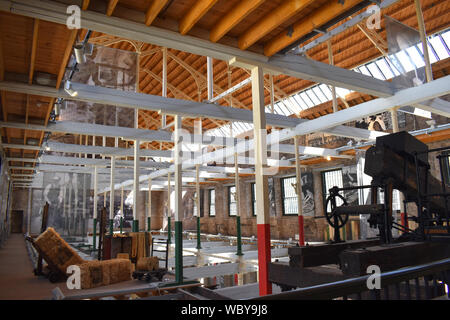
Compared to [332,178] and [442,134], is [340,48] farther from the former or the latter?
[332,178]

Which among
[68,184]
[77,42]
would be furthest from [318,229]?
[77,42]

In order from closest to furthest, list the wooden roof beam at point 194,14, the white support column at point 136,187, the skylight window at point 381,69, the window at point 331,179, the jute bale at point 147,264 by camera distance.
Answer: the wooden roof beam at point 194,14, the jute bale at point 147,264, the skylight window at point 381,69, the white support column at point 136,187, the window at point 331,179

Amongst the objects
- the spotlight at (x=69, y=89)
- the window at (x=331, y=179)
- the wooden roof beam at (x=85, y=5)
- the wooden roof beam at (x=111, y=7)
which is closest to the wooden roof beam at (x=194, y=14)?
the wooden roof beam at (x=111, y=7)

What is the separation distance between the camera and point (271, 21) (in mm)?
5504

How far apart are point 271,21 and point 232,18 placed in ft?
2.18

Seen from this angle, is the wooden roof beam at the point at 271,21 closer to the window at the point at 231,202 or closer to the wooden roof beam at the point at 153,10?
the wooden roof beam at the point at 153,10

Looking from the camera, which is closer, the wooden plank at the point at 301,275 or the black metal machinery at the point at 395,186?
the wooden plank at the point at 301,275

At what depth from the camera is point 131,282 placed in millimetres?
8422

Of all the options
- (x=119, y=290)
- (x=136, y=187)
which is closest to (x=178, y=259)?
(x=119, y=290)

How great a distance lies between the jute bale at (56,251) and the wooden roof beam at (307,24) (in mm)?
7082

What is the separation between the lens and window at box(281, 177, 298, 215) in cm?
2302

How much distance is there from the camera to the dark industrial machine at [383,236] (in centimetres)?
389

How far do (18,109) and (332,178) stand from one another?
55.7ft

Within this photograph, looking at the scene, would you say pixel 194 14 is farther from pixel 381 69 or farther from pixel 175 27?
pixel 381 69
